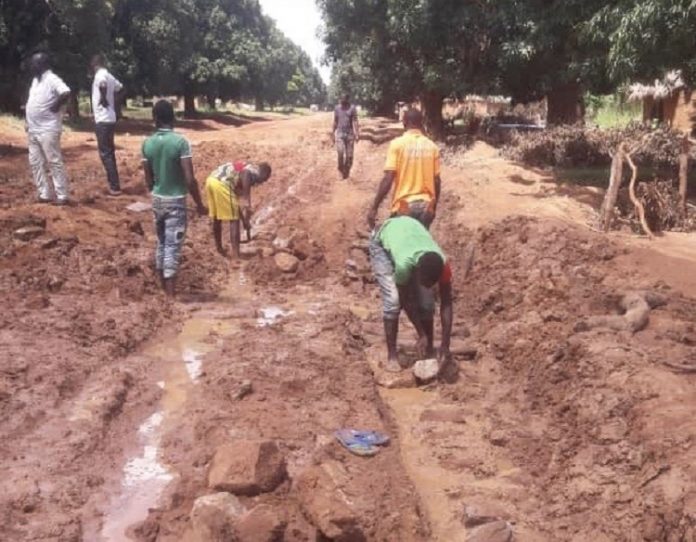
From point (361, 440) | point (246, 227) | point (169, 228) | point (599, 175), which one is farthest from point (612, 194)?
point (361, 440)

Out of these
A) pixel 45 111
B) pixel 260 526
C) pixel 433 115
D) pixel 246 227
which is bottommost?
pixel 246 227

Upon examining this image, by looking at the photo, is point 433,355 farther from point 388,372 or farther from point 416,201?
point 416,201

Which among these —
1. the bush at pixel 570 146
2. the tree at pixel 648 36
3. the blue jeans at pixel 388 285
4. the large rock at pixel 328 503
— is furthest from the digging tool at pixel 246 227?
the bush at pixel 570 146

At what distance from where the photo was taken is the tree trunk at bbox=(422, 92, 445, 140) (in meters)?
18.5

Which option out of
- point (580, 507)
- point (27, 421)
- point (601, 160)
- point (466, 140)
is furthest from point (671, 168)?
point (27, 421)

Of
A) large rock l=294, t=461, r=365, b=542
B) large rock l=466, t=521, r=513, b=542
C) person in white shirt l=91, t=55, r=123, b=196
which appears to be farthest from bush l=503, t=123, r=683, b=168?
large rock l=294, t=461, r=365, b=542

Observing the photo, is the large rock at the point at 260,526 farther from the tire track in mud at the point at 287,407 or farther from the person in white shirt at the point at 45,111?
the person in white shirt at the point at 45,111

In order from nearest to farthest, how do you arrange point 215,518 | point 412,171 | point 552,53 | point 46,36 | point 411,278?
point 215,518
point 411,278
point 412,171
point 552,53
point 46,36

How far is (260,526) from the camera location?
3342 mm

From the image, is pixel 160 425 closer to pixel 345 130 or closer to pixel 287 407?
pixel 287 407

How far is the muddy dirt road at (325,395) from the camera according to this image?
12.2 ft

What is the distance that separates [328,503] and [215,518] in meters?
0.51

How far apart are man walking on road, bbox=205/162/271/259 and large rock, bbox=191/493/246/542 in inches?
228

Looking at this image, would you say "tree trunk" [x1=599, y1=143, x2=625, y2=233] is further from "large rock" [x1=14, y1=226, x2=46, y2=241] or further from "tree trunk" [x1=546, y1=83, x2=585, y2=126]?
"tree trunk" [x1=546, y1=83, x2=585, y2=126]
